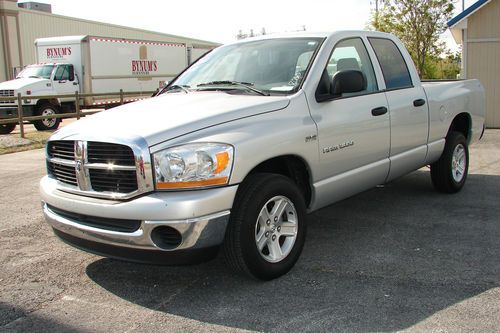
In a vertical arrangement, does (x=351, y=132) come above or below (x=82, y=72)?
below

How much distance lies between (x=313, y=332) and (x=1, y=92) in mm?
17655

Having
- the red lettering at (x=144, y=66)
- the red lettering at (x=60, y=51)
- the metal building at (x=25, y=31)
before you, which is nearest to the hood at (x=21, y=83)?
the red lettering at (x=60, y=51)

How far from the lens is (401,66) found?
5.79m

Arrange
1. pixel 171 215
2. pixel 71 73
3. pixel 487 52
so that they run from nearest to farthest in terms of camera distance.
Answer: pixel 171 215
pixel 487 52
pixel 71 73

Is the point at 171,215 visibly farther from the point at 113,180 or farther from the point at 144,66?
the point at 144,66

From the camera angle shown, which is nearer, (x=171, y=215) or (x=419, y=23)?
(x=171, y=215)

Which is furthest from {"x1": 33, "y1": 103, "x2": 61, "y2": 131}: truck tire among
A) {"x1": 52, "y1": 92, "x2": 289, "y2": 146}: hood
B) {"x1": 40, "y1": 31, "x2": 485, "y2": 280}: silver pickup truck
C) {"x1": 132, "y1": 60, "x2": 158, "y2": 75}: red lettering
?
{"x1": 52, "y1": 92, "x2": 289, "y2": 146}: hood

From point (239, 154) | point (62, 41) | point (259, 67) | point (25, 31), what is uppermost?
point (25, 31)

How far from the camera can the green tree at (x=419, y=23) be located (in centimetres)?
2133

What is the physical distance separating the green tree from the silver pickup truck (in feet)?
56.7

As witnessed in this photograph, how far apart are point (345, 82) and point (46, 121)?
15.2 metres

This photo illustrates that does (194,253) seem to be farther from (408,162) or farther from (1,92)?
(1,92)

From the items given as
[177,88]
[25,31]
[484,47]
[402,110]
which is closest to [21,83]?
[25,31]

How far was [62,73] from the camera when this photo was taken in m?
20.1
